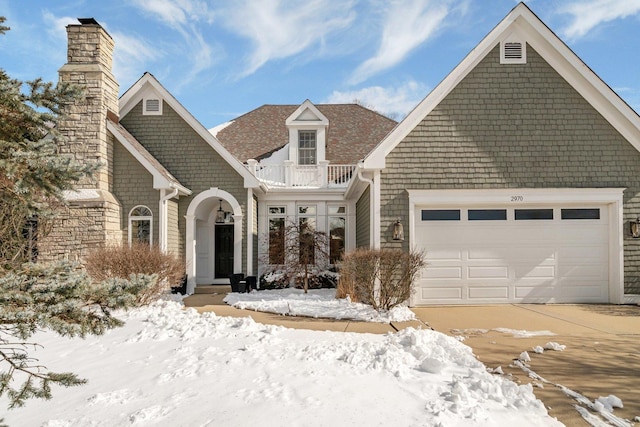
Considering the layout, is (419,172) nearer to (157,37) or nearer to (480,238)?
(480,238)

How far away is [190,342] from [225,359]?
36.5 inches

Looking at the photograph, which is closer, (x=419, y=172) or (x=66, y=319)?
(x=66, y=319)

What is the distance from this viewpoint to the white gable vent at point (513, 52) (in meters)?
9.73

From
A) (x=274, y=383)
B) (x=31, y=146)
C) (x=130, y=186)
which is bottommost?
(x=274, y=383)

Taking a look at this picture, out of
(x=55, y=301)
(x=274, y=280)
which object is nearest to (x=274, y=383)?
(x=55, y=301)

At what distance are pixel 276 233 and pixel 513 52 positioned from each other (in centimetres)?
825

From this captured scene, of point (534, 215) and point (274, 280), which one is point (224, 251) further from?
point (534, 215)

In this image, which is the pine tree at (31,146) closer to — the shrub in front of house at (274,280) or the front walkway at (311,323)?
the front walkway at (311,323)

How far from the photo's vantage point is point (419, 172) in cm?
969

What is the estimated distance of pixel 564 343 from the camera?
584 centimetres

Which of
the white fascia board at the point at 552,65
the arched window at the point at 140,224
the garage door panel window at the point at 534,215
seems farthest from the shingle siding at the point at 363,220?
the arched window at the point at 140,224

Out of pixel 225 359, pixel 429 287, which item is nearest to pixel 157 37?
pixel 225 359

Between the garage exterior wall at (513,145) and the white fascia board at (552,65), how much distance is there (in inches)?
5.4

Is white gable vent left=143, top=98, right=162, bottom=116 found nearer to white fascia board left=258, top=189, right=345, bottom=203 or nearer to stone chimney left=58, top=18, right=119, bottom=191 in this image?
stone chimney left=58, top=18, right=119, bottom=191
